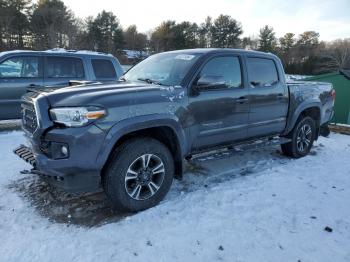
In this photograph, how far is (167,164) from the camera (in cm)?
389

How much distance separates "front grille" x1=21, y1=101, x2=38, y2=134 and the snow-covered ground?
0.90 metres

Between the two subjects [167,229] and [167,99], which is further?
[167,99]

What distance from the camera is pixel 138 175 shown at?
370 cm

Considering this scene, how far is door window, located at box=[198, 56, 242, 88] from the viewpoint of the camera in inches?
167

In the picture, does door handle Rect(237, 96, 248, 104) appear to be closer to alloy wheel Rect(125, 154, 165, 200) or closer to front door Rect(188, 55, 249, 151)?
front door Rect(188, 55, 249, 151)

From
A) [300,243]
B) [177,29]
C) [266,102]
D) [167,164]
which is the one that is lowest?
[300,243]

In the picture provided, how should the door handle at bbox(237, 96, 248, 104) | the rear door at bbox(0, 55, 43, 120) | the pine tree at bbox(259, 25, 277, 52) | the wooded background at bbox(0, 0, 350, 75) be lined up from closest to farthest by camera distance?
the door handle at bbox(237, 96, 248, 104) < the rear door at bbox(0, 55, 43, 120) < the wooded background at bbox(0, 0, 350, 75) < the pine tree at bbox(259, 25, 277, 52)

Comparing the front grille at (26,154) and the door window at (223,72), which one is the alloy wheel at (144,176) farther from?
the door window at (223,72)

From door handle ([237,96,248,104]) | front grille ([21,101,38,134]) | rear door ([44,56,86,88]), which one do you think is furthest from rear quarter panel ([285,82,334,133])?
rear door ([44,56,86,88])

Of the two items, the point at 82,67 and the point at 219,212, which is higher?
the point at 82,67

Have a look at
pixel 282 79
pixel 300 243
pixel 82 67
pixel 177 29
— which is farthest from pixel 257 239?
pixel 177 29

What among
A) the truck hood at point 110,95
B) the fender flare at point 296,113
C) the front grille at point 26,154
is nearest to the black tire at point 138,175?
the truck hood at point 110,95

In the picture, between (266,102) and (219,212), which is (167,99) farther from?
(266,102)

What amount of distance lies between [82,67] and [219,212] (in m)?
5.73
